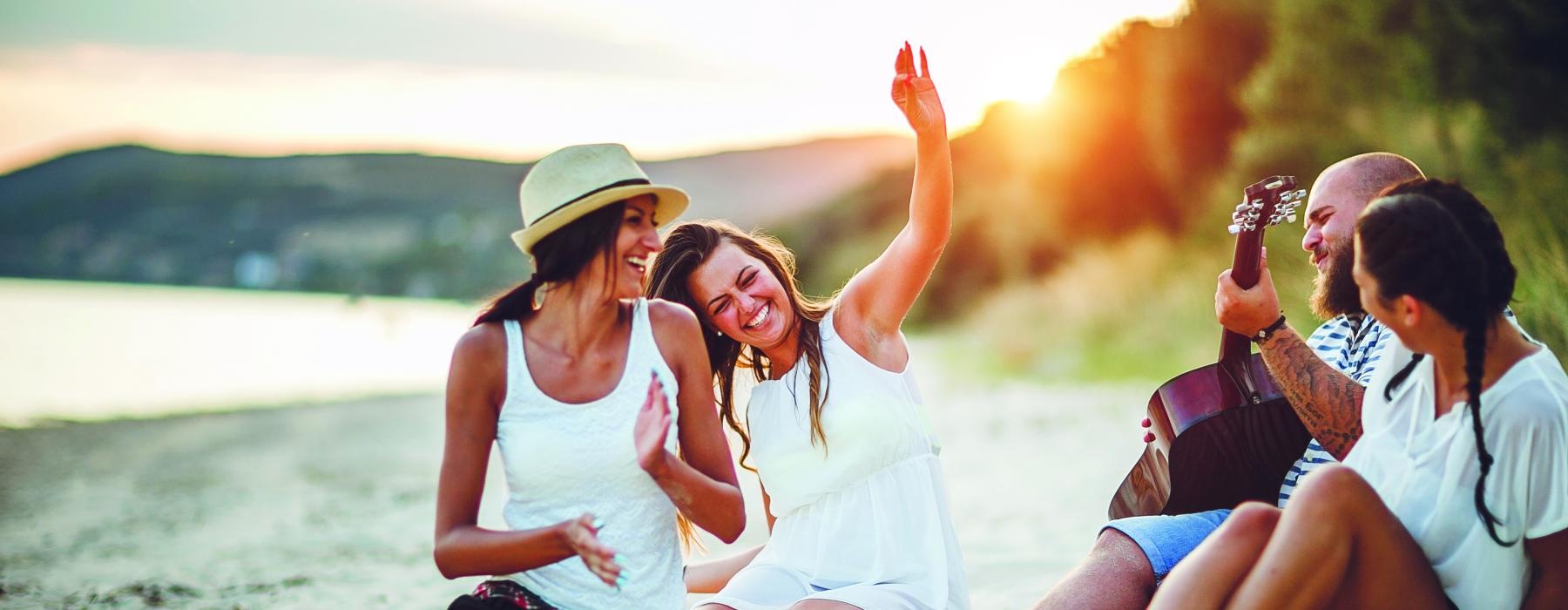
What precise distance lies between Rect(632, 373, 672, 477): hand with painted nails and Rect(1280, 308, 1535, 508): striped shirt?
6.15ft

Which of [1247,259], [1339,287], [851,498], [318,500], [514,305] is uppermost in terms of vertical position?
[514,305]

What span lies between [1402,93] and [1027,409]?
479 cm

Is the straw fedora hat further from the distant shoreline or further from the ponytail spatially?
the distant shoreline

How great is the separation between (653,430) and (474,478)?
60 centimetres

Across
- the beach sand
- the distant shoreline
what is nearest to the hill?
the distant shoreline

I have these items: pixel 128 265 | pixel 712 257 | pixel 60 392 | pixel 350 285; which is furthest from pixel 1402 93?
pixel 128 265

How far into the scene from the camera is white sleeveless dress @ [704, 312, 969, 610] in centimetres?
→ 338

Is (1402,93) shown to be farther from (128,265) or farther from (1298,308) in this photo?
(128,265)

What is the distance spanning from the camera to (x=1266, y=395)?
3625 millimetres

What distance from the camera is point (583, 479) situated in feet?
9.69

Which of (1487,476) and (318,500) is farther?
(318,500)

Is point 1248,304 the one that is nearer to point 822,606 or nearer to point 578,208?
point 822,606

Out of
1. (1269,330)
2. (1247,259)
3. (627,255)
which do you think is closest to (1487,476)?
(1269,330)

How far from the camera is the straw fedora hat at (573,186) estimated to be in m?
2.96
